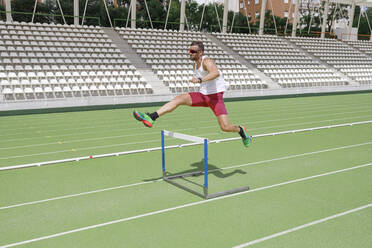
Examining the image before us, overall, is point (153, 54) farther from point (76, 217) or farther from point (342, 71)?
point (76, 217)

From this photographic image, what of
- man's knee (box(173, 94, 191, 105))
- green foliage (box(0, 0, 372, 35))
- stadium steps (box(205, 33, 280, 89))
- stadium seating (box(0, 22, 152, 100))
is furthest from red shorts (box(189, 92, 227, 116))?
green foliage (box(0, 0, 372, 35))

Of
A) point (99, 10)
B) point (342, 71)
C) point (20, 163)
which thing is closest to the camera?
point (20, 163)

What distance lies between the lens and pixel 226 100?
1819 cm

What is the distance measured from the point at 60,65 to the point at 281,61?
50.0ft

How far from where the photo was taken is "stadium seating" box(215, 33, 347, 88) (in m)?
23.4

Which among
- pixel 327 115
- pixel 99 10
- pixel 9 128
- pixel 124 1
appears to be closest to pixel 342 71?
pixel 327 115

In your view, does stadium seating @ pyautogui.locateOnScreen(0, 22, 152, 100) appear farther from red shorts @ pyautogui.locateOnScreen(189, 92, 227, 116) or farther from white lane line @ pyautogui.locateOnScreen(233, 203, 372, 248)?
white lane line @ pyautogui.locateOnScreen(233, 203, 372, 248)

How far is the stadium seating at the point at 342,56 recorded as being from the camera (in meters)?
27.0

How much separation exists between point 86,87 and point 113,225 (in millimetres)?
13209

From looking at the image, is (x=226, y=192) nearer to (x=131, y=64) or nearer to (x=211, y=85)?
(x=211, y=85)

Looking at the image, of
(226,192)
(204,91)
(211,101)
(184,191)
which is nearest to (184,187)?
(184,191)

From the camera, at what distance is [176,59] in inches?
853

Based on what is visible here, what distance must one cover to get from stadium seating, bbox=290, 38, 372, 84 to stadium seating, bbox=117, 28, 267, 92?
9.00 metres

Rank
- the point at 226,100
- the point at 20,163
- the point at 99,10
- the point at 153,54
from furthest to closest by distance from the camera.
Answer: the point at 99,10 < the point at 153,54 < the point at 226,100 < the point at 20,163
